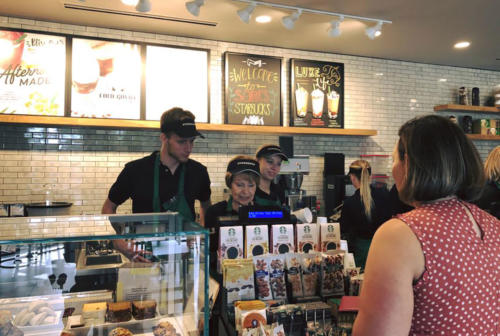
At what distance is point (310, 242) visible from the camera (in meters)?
1.84

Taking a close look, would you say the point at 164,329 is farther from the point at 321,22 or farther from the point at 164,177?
the point at 321,22

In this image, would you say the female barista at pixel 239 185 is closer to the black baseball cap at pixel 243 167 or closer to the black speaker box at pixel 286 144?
the black baseball cap at pixel 243 167

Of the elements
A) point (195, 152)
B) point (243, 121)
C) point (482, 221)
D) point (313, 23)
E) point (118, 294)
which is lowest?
point (118, 294)

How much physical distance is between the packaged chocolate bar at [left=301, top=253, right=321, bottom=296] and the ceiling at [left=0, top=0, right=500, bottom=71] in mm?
2645

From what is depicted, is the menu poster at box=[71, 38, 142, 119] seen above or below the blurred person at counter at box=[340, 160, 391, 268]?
above

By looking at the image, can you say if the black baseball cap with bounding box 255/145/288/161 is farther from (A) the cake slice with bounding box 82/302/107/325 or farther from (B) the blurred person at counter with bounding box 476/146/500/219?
(A) the cake slice with bounding box 82/302/107/325

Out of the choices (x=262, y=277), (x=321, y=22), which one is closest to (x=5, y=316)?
(x=262, y=277)

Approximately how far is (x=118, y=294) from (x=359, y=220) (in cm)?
242

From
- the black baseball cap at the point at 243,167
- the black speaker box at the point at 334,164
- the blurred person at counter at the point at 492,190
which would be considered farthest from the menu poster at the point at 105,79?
the blurred person at counter at the point at 492,190

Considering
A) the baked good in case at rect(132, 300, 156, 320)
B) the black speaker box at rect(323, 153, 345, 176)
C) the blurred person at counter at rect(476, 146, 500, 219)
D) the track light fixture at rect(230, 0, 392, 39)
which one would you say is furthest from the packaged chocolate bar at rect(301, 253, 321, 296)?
the black speaker box at rect(323, 153, 345, 176)

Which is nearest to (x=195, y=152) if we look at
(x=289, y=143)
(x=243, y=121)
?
(x=243, y=121)

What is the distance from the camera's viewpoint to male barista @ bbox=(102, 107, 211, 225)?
2.83 meters

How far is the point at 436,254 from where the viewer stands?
1040 mm

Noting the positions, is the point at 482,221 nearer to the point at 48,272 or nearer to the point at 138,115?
the point at 48,272
